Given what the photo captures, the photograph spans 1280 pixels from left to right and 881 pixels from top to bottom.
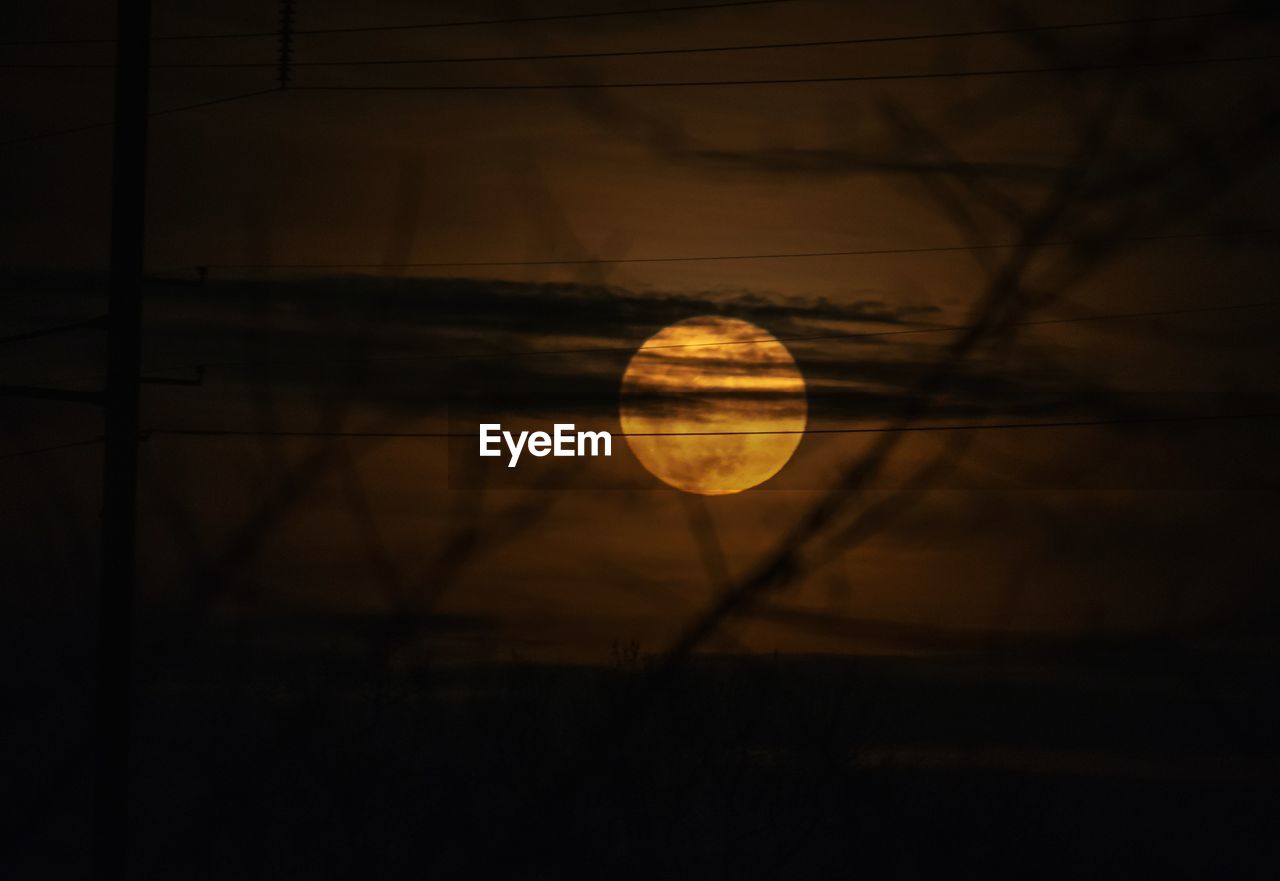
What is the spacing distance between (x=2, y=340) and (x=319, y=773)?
64999 millimetres

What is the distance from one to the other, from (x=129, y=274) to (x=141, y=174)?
36.2 inches

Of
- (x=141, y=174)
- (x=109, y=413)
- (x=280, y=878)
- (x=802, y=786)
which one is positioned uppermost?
(x=802, y=786)

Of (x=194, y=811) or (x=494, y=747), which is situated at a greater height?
(x=494, y=747)

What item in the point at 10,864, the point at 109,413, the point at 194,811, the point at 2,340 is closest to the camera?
the point at 109,413

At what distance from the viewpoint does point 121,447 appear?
1316cm

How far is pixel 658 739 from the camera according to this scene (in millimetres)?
82438

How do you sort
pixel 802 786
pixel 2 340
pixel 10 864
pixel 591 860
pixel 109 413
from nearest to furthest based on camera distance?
pixel 109 413, pixel 2 340, pixel 10 864, pixel 591 860, pixel 802 786

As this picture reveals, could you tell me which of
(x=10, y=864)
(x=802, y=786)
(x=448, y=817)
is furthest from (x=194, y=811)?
(x=802, y=786)

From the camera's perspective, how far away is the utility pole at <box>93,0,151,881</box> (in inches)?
502

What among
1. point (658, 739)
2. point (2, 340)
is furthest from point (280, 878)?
point (2, 340)

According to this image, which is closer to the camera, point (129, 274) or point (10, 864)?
point (129, 274)

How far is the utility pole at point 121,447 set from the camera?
1274 centimetres

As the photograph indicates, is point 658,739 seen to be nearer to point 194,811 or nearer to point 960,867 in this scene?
point 960,867

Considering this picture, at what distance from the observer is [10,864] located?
3912 cm
